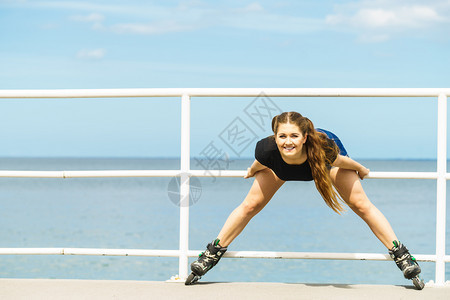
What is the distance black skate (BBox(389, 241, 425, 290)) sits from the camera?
2.77 meters

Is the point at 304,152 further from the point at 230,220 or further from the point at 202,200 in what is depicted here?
the point at 202,200

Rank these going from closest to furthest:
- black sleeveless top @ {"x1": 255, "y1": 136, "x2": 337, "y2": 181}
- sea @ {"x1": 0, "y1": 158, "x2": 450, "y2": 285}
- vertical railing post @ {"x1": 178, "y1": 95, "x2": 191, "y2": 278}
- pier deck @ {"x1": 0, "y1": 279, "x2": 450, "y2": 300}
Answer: pier deck @ {"x1": 0, "y1": 279, "x2": 450, "y2": 300}
black sleeveless top @ {"x1": 255, "y1": 136, "x2": 337, "y2": 181}
vertical railing post @ {"x1": 178, "y1": 95, "x2": 191, "y2": 278}
sea @ {"x1": 0, "y1": 158, "x2": 450, "y2": 285}

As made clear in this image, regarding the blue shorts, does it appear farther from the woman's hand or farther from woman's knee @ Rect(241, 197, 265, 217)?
woman's knee @ Rect(241, 197, 265, 217)

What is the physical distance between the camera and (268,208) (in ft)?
81.5

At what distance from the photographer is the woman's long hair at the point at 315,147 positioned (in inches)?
104

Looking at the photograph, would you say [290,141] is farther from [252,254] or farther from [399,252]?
[399,252]

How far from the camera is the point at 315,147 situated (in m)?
2.65

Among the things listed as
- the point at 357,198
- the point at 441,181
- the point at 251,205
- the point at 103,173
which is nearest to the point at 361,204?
the point at 357,198

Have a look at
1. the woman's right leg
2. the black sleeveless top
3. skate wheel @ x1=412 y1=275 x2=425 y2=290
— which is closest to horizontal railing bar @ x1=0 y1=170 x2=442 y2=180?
the woman's right leg

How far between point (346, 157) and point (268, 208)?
877 inches

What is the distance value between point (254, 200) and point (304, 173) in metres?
0.31

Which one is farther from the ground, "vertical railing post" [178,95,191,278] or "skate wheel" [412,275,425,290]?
"vertical railing post" [178,95,191,278]

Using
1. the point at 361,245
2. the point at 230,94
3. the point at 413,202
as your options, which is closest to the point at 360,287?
the point at 230,94

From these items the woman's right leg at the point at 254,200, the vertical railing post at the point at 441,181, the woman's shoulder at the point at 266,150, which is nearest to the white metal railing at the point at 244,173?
the vertical railing post at the point at 441,181
